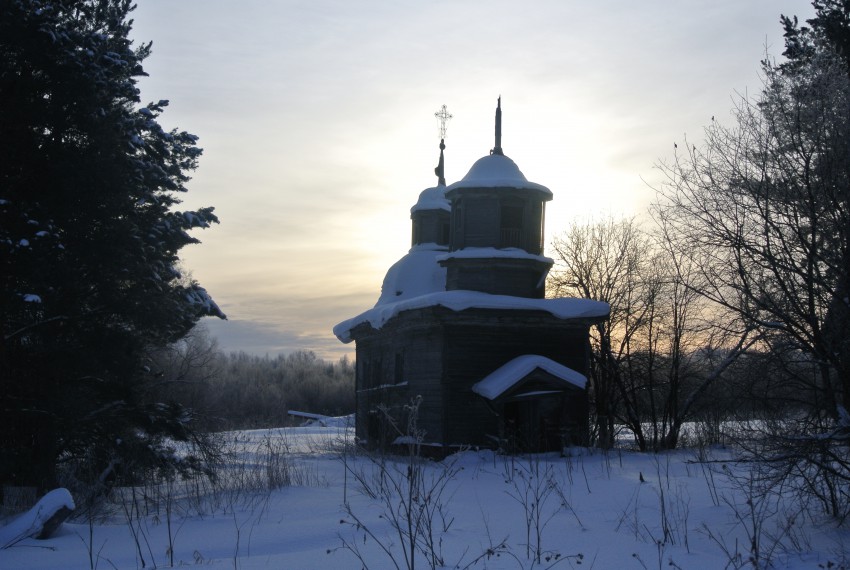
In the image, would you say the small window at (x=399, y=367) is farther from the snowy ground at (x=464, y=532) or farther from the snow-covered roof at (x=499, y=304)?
the snowy ground at (x=464, y=532)

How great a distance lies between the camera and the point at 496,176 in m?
25.2

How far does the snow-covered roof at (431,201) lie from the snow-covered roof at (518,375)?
10.2m

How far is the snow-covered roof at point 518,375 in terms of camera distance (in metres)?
21.7

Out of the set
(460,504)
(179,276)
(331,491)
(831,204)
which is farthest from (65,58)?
(831,204)

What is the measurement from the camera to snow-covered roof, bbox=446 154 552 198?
2480 cm

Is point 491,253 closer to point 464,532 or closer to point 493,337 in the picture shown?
point 493,337

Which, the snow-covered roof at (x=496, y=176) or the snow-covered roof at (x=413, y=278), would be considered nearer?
the snow-covered roof at (x=496, y=176)

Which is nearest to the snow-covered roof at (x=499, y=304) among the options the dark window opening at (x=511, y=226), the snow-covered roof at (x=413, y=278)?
the dark window opening at (x=511, y=226)

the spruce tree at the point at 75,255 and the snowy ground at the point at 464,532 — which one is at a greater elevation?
the spruce tree at the point at 75,255

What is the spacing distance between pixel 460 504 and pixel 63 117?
1134 cm

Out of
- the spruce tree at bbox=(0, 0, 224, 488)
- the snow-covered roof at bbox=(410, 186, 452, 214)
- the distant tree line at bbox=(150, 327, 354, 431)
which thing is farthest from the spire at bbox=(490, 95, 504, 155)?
the distant tree line at bbox=(150, 327, 354, 431)

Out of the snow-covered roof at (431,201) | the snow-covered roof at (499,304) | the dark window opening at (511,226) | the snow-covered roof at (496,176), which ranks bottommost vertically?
the snow-covered roof at (499,304)

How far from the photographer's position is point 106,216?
16984 mm

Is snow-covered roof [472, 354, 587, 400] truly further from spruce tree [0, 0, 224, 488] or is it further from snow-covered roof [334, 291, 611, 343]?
spruce tree [0, 0, 224, 488]
